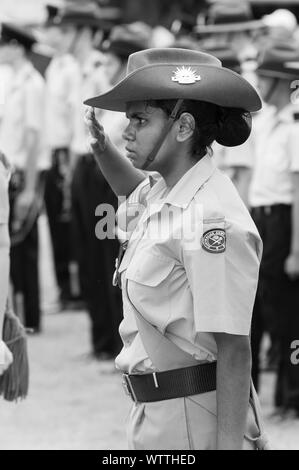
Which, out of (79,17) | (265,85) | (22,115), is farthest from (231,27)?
(265,85)

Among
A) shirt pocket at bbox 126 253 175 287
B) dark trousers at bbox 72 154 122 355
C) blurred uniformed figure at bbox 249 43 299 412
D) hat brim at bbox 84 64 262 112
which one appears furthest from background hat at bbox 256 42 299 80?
shirt pocket at bbox 126 253 175 287

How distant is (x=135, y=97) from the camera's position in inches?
134

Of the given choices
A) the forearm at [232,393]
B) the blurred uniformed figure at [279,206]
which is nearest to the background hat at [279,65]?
the blurred uniformed figure at [279,206]

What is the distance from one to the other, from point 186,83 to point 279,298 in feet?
11.1

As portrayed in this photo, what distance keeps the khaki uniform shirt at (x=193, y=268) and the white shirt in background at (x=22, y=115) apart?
5607 millimetres

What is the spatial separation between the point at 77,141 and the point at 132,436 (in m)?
5.20

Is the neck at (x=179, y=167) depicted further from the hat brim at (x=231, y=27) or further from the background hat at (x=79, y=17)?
the background hat at (x=79, y=17)

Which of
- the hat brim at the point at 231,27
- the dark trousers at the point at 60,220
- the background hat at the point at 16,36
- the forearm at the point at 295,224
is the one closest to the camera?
the forearm at the point at 295,224

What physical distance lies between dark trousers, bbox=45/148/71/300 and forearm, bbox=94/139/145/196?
5957mm

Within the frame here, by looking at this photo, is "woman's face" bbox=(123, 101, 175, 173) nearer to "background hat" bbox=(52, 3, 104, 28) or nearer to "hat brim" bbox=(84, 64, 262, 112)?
"hat brim" bbox=(84, 64, 262, 112)

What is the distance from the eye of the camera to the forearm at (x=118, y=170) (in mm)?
3918

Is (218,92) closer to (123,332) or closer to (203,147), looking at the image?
(203,147)

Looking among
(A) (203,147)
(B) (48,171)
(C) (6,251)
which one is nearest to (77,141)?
(B) (48,171)

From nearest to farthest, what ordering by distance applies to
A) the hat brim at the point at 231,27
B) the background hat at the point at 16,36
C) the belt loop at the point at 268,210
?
the belt loop at the point at 268,210, the background hat at the point at 16,36, the hat brim at the point at 231,27
